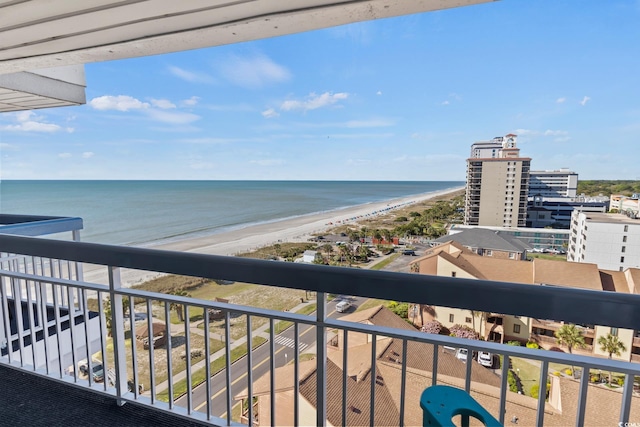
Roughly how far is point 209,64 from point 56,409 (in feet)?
118

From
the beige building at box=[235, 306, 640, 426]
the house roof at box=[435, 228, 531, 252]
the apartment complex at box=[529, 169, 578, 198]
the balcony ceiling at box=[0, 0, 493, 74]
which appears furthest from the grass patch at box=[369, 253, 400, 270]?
the balcony ceiling at box=[0, 0, 493, 74]

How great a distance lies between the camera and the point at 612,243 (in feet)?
14.3

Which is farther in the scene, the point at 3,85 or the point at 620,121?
the point at 620,121

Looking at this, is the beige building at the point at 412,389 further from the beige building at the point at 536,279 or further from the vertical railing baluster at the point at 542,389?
the vertical railing baluster at the point at 542,389

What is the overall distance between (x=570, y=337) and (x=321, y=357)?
301cm

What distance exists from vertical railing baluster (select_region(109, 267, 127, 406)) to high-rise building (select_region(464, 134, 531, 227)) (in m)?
9.14

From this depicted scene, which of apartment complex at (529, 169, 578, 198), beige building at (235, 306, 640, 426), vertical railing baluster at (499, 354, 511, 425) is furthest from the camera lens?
apartment complex at (529, 169, 578, 198)

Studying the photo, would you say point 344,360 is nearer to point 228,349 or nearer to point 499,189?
point 228,349

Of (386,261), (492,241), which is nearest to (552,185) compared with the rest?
(492,241)

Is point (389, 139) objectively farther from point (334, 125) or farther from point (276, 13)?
point (276, 13)

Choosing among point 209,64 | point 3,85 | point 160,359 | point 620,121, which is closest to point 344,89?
point 209,64

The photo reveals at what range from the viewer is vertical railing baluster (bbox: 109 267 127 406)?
148 cm

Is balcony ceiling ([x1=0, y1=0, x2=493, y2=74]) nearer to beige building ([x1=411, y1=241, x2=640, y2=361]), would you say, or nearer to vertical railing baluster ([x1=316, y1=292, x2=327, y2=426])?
vertical railing baluster ([x1=316, y1=292, x2=327, y2=426])

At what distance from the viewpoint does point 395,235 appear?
1478 centimetres
